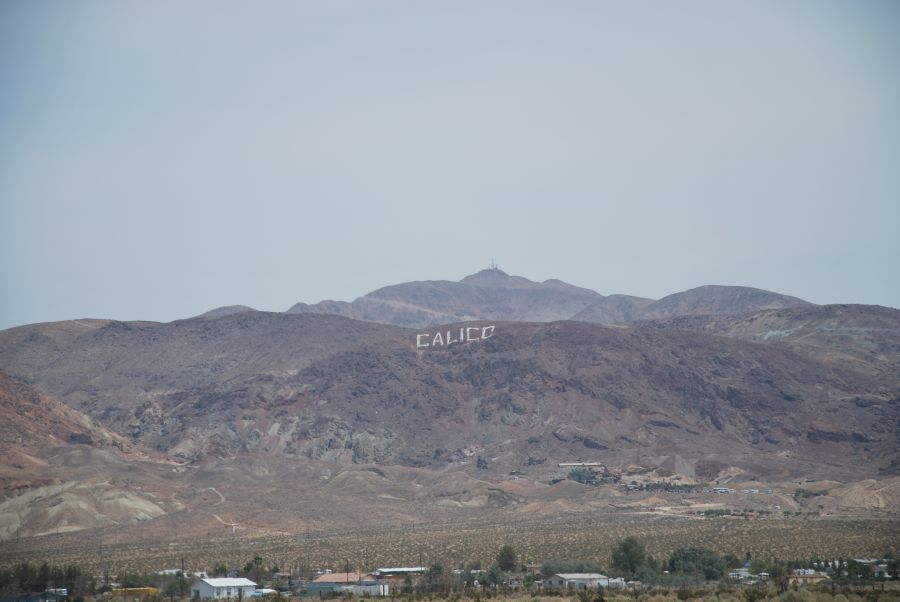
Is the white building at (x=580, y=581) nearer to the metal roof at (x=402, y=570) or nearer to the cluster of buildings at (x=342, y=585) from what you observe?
the cluster of buildings at (x=342, y=585)

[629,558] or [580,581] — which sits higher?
[629,558]

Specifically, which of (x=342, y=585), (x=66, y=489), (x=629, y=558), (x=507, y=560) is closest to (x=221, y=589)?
(x=342, y=585)

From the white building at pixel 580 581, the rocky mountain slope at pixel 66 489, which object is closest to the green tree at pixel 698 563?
the white building at pixel 580 581

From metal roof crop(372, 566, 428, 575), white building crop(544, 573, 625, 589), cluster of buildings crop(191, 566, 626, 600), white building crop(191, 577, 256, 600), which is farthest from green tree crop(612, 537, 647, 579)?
white building crop(191, 577, 256, 600)

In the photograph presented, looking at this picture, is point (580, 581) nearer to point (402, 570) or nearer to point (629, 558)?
point (629, 558)

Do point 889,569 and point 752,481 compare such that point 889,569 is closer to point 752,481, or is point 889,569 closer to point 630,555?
point 630,555

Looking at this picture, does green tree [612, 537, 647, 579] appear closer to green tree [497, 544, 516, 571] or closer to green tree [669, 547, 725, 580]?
green tree [669, 547, 725, 580]
